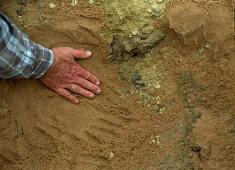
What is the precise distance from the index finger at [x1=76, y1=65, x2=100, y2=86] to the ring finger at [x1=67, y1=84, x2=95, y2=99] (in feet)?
0.30

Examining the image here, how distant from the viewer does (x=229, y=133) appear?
1.81 metres

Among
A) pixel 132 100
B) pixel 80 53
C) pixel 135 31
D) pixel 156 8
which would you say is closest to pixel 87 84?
pixel 80 53

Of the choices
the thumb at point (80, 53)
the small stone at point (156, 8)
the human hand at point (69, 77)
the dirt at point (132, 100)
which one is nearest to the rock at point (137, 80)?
the dirt at point (132, 100)

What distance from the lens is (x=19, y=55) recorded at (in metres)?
1.70

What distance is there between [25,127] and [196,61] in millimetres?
1340

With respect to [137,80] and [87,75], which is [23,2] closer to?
[87,75]

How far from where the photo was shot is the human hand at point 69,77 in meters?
1.95

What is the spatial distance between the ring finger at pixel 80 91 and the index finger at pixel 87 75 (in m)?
0.09

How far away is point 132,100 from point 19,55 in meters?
0.88

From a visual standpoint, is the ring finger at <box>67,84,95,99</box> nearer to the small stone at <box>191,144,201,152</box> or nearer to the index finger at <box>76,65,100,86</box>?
the index finger at <box>76,65,100,86</box>

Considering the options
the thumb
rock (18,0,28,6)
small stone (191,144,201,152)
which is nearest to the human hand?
the thumb

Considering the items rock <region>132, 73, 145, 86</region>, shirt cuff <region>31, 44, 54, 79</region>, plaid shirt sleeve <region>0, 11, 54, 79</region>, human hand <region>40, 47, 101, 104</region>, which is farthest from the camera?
rock <region>132, 73, 145, 86</region>

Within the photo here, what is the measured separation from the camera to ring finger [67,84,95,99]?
2.03 m

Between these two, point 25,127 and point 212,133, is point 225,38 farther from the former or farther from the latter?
point 25,127
